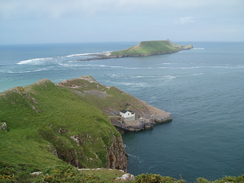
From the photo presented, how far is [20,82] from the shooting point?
393ft

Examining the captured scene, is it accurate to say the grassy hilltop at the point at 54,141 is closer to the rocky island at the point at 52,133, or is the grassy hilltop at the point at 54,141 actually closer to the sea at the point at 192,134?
the rocky island at the point at 52,133

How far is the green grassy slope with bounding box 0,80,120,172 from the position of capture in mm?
31688

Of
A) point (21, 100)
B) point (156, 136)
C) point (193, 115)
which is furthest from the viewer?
point (193, 115)

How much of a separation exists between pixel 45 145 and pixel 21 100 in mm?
15834

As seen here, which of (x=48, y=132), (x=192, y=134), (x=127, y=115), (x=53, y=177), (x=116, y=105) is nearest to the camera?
(x=53, y=177)

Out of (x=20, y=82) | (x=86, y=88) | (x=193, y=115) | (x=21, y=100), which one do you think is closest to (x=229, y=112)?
(x=193, y=115)

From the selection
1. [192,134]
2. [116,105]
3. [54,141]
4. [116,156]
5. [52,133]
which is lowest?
[192,134]

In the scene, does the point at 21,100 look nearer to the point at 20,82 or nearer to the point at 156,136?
the point at 156,136

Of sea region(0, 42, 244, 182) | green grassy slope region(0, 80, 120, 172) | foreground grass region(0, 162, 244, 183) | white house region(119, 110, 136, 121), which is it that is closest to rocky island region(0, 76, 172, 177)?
green grassy slope region(0, 80, 120, 172)

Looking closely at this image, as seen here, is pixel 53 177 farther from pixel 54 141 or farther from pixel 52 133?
pixel 52 133

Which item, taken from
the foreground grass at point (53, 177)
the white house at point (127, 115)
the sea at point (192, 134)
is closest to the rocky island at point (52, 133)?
the foreground grass at point (53, 177)

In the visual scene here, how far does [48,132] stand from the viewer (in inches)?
1587

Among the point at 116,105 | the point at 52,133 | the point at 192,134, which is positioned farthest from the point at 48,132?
the point at 192,134

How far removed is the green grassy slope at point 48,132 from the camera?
104 feet
